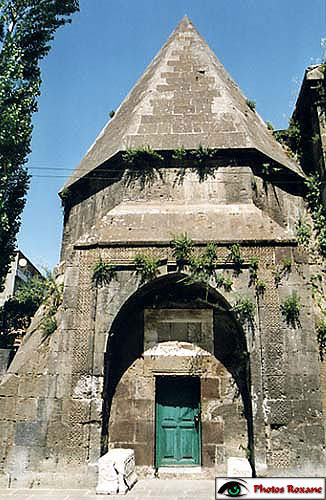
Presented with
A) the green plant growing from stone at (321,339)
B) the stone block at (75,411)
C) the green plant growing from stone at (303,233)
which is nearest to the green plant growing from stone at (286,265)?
the green plant growing from stone at (321,339)

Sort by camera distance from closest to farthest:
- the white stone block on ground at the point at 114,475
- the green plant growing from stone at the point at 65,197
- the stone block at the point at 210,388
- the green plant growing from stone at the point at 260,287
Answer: the white stone block on ground at the point at 114,475 < the green plant growing from stone at the point at 260,287 < the stone block at the point at 210,388 < the green plant growing from stone at the point at 65,197

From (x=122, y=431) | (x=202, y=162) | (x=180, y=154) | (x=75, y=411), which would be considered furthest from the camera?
(x=202, y=162)

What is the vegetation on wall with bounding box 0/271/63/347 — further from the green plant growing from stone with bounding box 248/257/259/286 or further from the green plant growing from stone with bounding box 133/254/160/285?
the green plant growing from stone with bounding box 248/257/259/286

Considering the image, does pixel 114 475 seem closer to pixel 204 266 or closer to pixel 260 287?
pixel 204 266

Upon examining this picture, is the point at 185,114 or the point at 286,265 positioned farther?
the point at 185,114

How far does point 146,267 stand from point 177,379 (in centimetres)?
239

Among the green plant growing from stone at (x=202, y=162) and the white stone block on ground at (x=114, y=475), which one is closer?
the white stone block on ground at (x=114, y=475)

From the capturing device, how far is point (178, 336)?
913cm

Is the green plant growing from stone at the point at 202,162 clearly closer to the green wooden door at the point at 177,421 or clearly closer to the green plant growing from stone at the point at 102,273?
the green plant growing from stone at the point at 102,273

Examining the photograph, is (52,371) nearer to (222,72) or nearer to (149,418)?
(149,418)

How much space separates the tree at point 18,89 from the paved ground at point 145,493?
5.90 meters

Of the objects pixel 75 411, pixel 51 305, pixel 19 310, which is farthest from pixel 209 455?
pixel 19 310

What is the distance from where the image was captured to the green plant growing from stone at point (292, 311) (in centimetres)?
808

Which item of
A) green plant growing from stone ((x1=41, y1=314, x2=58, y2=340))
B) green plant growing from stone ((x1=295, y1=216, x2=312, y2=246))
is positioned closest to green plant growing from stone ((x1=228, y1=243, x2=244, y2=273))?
green plant growing from stone ((x1=295, y1=216, x2=312, y2=246))
